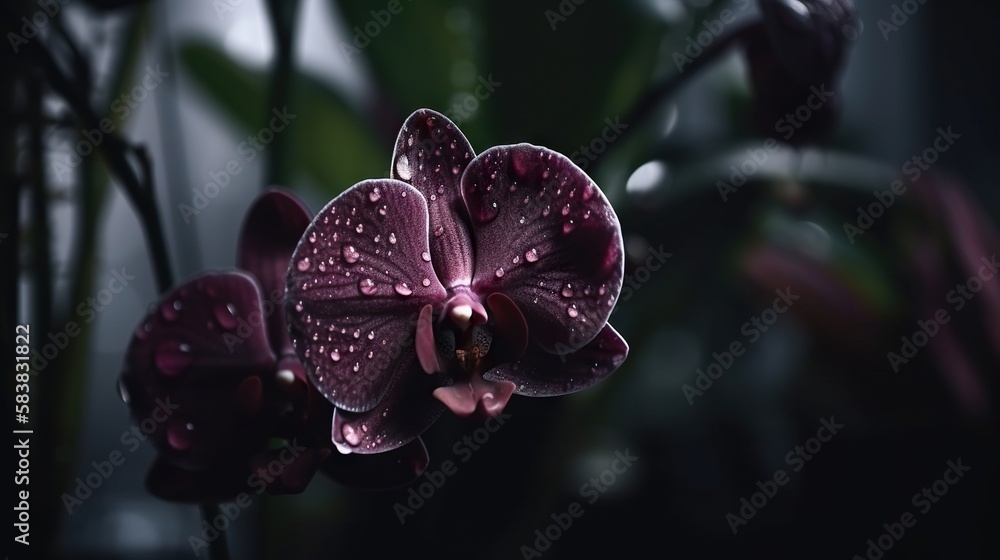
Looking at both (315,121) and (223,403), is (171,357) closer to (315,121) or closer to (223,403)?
(223,403)

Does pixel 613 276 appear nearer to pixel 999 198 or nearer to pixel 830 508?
pixel 830 508

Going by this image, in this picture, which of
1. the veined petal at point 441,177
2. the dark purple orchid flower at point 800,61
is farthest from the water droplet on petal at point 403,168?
the dark purple orchid flower at point 800,61

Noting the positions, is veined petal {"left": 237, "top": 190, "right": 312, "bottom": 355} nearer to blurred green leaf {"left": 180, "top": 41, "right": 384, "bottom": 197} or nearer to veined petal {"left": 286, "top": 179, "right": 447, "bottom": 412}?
veined petal {"left": 286, "top": 179, "right": 447, "bottom": 412}

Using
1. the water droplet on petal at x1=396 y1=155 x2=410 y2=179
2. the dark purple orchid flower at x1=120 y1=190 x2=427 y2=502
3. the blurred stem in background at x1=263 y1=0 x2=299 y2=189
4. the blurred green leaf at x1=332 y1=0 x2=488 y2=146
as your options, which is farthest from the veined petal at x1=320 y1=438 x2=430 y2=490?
the blurred green leaf at x1=332 y1=0 x2=488 y2=146

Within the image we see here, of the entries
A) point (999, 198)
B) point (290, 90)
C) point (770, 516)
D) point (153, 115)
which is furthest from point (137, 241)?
point (999, 198)

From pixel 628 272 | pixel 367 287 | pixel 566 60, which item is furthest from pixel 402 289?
pixel 566 60

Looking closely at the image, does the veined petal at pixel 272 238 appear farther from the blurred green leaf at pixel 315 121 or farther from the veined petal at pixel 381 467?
the blurred green leaf at pixel 315 121
